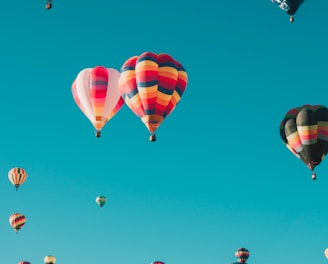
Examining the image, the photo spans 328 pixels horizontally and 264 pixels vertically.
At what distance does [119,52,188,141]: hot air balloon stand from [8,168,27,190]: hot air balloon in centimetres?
2091

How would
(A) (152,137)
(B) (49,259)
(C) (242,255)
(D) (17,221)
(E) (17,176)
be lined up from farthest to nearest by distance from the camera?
(B) (49,259)
(D) (17,221)
(E) (17,176)
(C) (242,255)
(A) (152,137)

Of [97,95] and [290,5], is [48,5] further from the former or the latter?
[290,5]

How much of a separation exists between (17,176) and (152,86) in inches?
923

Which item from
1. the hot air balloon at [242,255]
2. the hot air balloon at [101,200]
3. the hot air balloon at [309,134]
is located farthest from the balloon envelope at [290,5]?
the hot air balloon at [101,200]

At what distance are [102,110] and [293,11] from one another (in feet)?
37.2

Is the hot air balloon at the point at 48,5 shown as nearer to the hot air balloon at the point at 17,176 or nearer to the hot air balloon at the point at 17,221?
the hot air balloon at the point at 17,176

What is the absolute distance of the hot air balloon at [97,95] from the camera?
154 ft

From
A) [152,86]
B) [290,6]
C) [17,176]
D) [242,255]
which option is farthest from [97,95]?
[17,176]

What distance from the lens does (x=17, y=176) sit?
2544 inches

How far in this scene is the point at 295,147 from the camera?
4650cm

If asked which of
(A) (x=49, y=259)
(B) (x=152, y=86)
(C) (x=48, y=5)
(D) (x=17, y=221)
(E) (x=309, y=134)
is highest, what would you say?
(C) (x=48, y=5)

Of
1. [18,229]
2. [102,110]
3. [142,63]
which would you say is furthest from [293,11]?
[18,229]

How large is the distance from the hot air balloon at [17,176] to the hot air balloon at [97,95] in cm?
1811

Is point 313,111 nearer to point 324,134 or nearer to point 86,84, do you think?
point 324,134
